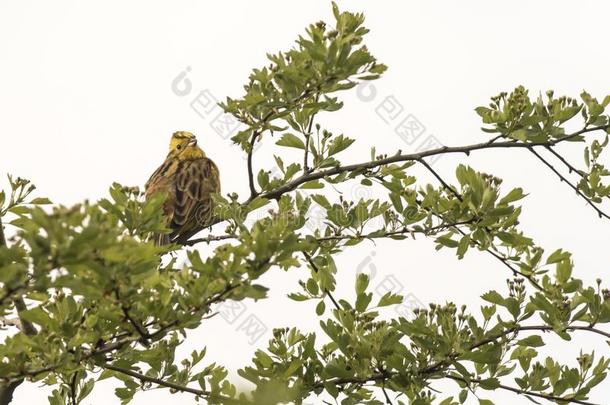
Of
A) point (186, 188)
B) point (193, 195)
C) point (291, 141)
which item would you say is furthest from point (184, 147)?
point (291, 141)

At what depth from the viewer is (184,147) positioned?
9523 millimetres

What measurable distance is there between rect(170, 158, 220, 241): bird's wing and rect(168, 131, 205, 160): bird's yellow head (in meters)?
0.46

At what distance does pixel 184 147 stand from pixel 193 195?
1800 millimetres

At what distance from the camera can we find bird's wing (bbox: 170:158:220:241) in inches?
293

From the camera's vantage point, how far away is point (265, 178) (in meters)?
5.62

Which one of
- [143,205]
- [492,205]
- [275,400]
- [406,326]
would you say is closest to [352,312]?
[406,326]

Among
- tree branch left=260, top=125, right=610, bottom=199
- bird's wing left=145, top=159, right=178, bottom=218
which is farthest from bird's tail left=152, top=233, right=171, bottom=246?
tree branch left=260, top=125, right=610, bottom=199

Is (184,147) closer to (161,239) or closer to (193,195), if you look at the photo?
(193,195)

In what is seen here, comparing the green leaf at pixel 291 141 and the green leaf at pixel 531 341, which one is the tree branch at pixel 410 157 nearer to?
the green leaf at pixel 291 141

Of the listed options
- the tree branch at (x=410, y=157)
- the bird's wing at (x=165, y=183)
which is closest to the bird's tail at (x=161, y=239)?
the bird's wing at (x=165, y=183)

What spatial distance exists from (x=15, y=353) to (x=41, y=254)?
174 centimetres

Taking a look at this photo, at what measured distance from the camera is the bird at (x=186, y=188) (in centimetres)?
742

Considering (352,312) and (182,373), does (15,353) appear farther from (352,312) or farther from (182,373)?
(352,312)

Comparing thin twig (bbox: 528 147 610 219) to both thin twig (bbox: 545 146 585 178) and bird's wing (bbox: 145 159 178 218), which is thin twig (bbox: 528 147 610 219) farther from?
bird's wing (bbox: 145 159 178 218)
